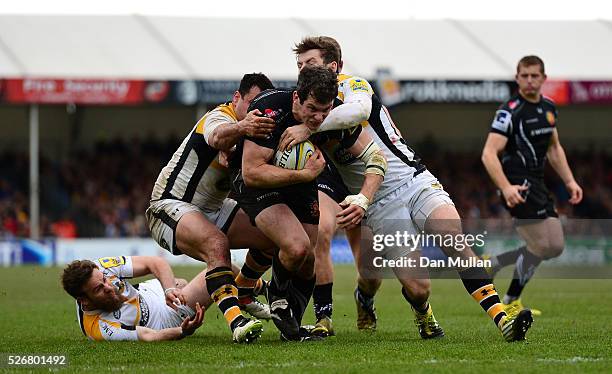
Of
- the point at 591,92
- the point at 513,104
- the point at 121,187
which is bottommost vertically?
the point at 121,187

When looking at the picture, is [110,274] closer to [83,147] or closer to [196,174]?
[196,174]

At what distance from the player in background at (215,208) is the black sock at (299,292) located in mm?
471

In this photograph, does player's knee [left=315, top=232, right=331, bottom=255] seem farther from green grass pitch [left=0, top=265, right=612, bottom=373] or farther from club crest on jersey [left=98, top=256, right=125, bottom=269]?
club crest on jersey [left=98, top=256, right=125, bottom=269]

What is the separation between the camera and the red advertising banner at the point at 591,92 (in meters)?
26.2

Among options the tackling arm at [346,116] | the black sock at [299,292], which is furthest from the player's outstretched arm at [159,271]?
the tackling arm at [346,116]

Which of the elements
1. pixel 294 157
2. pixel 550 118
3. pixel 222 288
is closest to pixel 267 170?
pixel 294 157

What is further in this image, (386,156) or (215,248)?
(386,156)

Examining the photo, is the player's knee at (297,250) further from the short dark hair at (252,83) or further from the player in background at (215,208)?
the short dark hair at (252,83)

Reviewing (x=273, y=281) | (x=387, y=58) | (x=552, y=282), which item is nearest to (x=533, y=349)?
(x=273, y=281)

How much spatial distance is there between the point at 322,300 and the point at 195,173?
1400 millimetres

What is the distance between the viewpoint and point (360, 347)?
272 inches

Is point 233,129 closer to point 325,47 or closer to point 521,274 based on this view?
point 325,47

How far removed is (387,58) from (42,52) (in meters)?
9.12

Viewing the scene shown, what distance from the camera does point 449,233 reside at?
7371 mm
